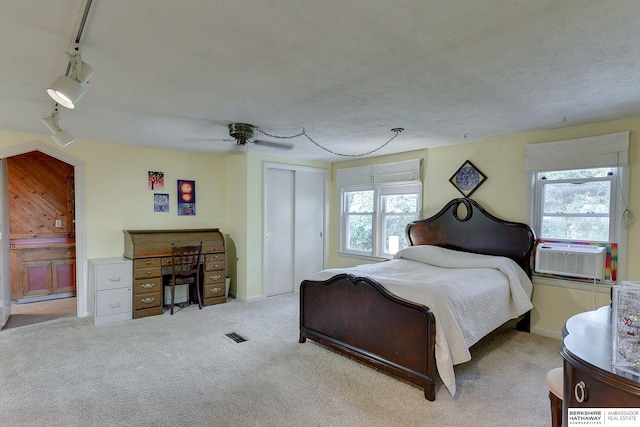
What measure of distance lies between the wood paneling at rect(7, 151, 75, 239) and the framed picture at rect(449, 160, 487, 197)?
585cm

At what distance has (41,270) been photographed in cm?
507

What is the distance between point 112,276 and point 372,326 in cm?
321

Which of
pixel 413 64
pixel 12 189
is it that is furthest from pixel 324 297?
pixel 12 189

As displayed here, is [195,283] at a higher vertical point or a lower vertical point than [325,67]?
lower

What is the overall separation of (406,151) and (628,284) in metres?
3.75

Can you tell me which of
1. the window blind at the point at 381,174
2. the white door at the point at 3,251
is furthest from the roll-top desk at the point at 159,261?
the window blind at the point at 381,174

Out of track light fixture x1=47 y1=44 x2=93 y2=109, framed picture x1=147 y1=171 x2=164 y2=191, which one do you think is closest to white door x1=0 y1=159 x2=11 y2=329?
framed picture x1=147 y1=171 x2=164 y2=191

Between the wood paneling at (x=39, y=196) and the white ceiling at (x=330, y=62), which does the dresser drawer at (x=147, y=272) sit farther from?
the wood paneling at (x=39, y=196)

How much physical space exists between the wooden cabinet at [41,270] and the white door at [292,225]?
10.2 feet

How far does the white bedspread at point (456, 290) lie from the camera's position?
96.0 inches

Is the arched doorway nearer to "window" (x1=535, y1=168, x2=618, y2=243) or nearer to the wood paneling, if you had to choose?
the wood paneling

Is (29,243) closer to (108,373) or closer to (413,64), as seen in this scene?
(108,373)

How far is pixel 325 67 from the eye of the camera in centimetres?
210

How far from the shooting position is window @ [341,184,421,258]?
5004 millimetres
